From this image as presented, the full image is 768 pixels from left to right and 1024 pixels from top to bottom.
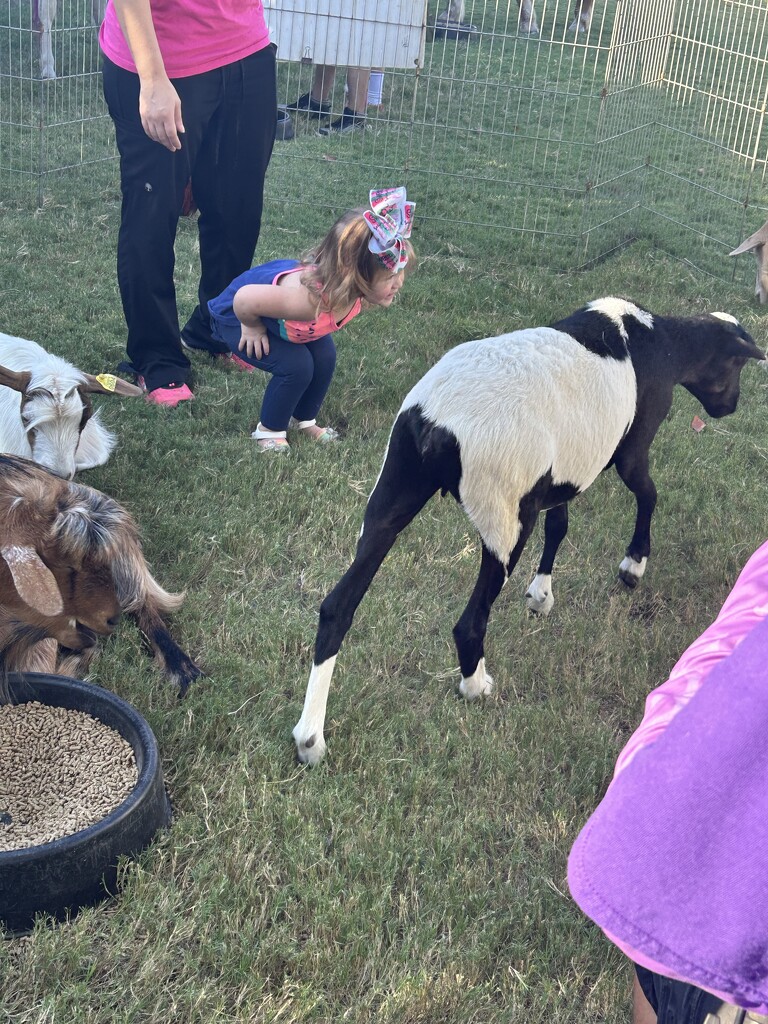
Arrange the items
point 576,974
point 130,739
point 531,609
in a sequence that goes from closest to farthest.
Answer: point 576,974, point 130,739, point 531,609

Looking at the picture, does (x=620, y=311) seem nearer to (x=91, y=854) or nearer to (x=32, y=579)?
(x=32, y=579)

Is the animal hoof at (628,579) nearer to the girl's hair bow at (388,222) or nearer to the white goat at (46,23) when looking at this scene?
the girl's hair bow at (388,222)

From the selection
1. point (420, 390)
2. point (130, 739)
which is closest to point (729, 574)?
point (420, 390)

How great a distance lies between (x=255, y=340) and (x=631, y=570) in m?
1.91

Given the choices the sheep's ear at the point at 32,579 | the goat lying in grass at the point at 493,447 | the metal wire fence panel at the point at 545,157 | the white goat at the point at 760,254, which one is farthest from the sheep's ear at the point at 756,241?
the sheep's ear at the point at 32,579

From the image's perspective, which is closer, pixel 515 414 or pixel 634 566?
pixel 515 414

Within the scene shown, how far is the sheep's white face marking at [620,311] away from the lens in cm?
318

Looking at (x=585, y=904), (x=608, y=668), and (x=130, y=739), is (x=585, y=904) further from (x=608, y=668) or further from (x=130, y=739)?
(x=608, y=668)

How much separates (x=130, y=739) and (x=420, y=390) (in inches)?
48.0

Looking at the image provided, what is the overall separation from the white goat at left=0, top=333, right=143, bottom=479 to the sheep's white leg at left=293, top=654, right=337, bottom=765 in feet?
4.98

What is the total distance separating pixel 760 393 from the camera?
5.84 meters

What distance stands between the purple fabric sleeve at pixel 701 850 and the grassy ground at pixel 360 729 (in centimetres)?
123

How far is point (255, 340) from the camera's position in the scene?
4449 mm

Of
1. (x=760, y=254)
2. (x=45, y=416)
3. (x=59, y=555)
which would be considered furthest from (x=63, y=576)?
(x=760, y=254)
